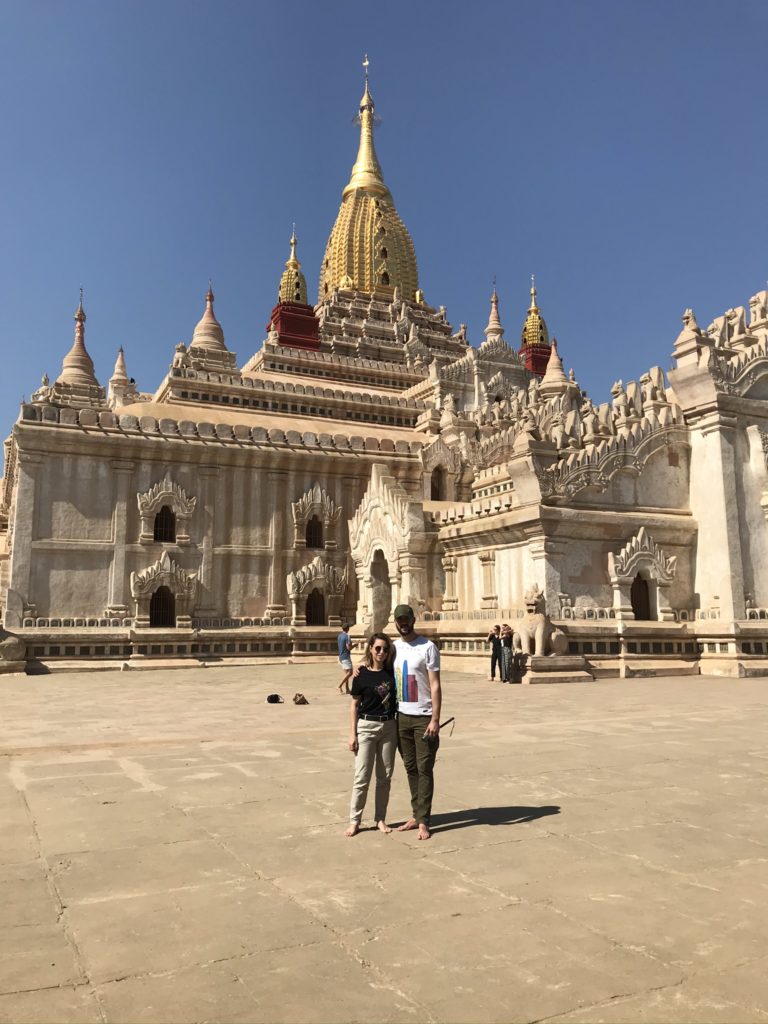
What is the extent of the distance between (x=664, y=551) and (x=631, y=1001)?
21295mm

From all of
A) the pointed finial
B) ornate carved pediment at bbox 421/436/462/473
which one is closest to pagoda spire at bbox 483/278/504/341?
the pointed finial

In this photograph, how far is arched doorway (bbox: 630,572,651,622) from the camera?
23.6m

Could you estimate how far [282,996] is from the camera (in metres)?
3.84

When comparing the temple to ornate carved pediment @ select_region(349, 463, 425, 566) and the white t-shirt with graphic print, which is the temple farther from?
the white t-shirt with graphic print

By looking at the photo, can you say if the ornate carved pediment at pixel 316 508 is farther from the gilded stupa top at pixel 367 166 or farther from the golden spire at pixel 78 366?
the gilded stupa top at pixel 367 166

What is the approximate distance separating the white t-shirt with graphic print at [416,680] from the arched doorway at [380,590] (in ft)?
70.9

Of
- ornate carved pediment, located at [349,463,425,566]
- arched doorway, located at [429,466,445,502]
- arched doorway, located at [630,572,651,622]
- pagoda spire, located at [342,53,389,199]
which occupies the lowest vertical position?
arched doorway, located at [630,572,651,622]

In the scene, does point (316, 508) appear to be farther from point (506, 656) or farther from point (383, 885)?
point (383, 885)

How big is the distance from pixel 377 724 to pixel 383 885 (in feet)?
5.66

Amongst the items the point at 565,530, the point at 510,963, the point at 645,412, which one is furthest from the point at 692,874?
the point at 645,412

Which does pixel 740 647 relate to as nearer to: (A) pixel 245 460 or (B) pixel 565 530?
(B) pixel 565 530

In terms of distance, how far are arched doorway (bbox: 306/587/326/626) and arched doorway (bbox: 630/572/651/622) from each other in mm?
12286

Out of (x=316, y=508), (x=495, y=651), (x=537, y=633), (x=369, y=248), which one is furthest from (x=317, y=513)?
(x=369, y=248)

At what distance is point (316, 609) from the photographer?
32.2m
